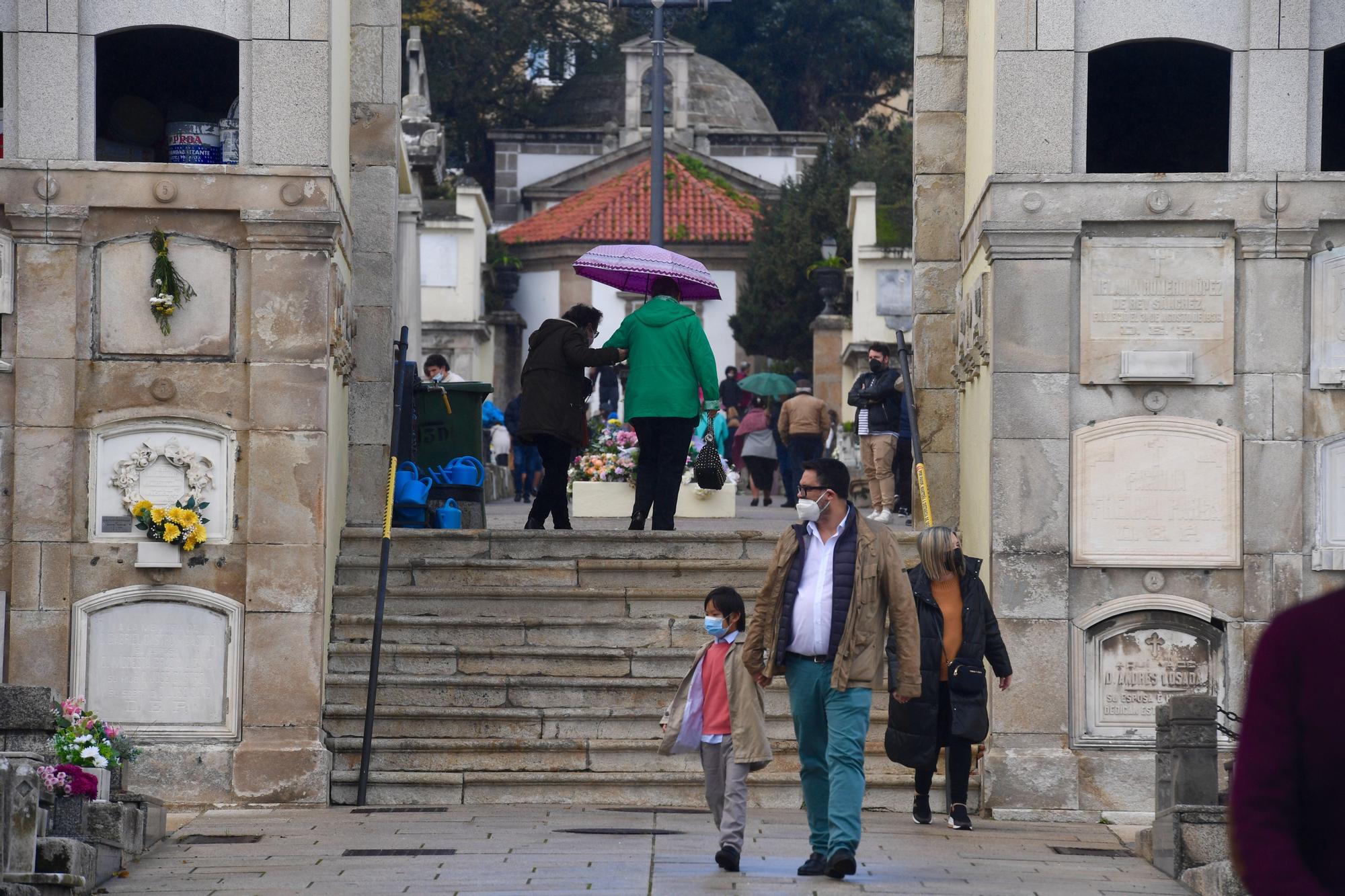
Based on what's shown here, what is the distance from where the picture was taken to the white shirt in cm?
797

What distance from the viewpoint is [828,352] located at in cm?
3578

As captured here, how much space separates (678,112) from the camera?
5847 centimetres

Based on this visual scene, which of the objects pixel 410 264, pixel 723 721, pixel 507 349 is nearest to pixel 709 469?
pixel 410 264

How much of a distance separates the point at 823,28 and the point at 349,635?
55001mm

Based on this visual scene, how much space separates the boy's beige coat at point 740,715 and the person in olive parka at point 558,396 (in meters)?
4.62

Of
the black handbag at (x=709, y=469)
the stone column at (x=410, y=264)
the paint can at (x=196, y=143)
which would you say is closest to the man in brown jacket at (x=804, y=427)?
the stone column at (x=410, y=264)

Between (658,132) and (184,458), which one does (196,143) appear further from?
(658,132)

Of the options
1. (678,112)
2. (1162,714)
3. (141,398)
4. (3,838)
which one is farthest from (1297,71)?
(678,112)

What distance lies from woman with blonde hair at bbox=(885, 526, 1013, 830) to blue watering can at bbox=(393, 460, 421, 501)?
14.0 feet

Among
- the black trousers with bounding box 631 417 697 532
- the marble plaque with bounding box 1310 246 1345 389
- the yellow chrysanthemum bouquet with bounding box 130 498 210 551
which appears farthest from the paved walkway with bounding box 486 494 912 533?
the yellow chrysanthemum bouquet with bounding box 130 498 210 551

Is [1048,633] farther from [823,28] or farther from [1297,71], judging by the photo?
[823,28]

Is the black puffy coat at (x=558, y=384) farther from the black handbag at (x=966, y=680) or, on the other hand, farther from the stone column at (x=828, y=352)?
the stone column at (x=828, y=352)

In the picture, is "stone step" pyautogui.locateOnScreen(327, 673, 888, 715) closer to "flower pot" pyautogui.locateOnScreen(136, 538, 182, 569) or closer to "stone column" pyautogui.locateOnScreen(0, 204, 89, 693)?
"flower pot" pyautogui.locateOnScreen(136, 538, 182, 569)

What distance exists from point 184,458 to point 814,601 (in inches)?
162
